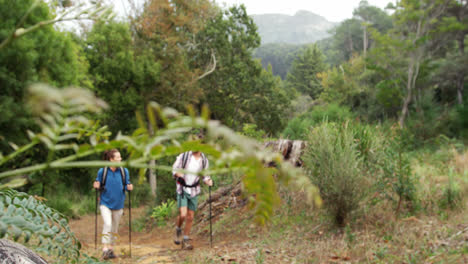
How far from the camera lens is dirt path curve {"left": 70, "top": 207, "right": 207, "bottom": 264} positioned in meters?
4.88

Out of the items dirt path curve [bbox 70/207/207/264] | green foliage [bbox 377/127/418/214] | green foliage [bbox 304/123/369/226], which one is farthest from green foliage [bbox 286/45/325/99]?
green foliage [bbox 304/123/369/226]

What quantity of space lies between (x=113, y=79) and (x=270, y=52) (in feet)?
215

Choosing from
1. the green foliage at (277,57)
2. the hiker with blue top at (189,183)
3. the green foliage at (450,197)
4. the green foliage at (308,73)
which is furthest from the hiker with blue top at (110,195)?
the green foliage at (277,57)

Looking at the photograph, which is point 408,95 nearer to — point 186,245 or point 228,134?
point 186,245

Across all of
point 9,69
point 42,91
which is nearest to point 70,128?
point 42,91

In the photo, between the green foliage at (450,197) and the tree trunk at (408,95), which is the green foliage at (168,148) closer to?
the green foliage at (450,197)

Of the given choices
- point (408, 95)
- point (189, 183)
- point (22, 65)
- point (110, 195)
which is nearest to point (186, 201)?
point (189, 183)

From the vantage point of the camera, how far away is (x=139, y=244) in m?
7.22

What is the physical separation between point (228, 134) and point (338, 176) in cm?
484

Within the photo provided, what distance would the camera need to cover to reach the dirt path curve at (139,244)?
16.0 feet

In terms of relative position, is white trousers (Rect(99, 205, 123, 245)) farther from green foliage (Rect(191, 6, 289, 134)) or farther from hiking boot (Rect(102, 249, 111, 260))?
green foliage (Rect(191, 6, 289, 134))

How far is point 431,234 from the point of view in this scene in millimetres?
4395

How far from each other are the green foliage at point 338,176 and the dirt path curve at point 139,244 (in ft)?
7.47

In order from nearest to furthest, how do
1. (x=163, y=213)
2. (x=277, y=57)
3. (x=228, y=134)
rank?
(x=228, y=134), (x=163, y=213), (x=277, y=57)
